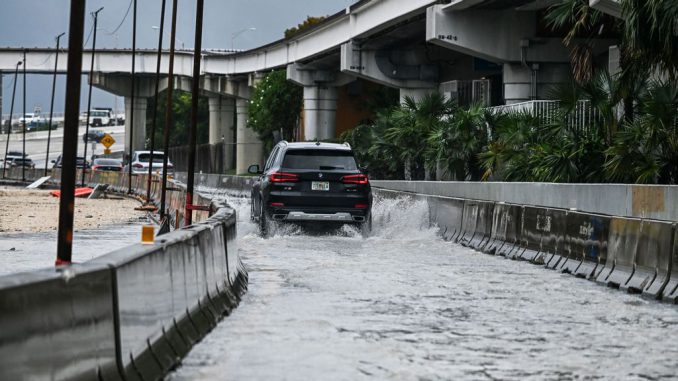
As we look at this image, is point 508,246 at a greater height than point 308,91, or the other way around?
point 308,91

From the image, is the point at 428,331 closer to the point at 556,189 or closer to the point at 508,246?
the point at 508,246

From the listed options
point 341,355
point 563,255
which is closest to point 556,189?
point 563,255

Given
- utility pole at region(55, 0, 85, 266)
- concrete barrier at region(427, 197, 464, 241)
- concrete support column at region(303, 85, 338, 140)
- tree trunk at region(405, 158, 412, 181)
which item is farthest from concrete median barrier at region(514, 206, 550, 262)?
concrete support column at region(303, 85, 338, 140)

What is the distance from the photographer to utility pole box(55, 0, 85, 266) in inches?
402

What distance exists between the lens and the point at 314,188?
2586 centimetres

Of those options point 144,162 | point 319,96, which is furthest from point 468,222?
point 144,162

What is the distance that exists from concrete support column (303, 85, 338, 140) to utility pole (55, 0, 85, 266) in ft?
218

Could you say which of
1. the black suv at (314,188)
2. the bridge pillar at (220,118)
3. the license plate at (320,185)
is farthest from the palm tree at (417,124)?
the bridge pillar at (220,118)

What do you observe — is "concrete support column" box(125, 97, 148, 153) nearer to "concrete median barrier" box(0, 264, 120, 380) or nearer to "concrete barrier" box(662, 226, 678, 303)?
"concrete barrier" box(662, 226, 678, 303)

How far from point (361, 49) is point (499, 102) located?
21.6ft

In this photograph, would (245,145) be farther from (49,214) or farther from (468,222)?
(468,222)

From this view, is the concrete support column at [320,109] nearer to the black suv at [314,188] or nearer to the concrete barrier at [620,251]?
the black suv at [314,188]

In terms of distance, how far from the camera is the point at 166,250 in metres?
10.2

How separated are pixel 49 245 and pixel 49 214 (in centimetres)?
1732
